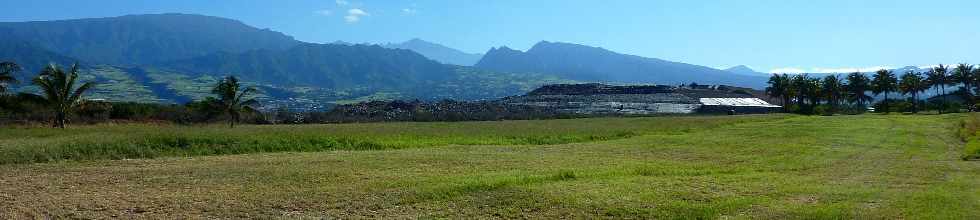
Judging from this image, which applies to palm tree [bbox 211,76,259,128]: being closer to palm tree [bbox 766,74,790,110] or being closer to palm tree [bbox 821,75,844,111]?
palm tree [bbox 766,74,790,110]

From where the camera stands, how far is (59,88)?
193 feet

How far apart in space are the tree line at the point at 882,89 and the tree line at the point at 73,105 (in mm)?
92458

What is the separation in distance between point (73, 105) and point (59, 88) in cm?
188

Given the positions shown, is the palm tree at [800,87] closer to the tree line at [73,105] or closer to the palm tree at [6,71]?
the tree line at [73,105]

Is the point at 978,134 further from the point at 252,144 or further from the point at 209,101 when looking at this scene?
the point at 209,101

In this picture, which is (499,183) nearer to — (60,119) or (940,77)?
(60,119)

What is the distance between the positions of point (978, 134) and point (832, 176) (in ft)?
78.6

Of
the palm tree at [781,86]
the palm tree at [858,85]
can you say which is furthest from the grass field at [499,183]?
the palm tree at [858,85]

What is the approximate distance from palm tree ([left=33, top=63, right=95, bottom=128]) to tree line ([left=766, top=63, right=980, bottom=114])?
346ft

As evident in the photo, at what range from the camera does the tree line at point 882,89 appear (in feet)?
379

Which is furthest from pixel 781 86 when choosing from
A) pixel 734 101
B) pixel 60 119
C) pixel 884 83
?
pixel 60 119

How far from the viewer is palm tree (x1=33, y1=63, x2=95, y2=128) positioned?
57641 millimetres

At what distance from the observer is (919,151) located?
32.0m

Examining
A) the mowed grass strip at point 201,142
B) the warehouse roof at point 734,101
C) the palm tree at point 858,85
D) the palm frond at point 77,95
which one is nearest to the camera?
the mowed grass strip at point 201,142
